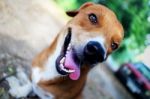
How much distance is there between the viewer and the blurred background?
6.57ft

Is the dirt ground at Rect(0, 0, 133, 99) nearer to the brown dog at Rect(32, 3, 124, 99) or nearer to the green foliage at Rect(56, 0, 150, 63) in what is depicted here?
the green foliage at Rect(56, 0, 150, 63)

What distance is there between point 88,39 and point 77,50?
53 millimetres

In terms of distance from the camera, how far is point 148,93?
214cm

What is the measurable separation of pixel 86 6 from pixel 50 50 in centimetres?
22

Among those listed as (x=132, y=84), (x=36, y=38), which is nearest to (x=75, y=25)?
(x=36, y=38)

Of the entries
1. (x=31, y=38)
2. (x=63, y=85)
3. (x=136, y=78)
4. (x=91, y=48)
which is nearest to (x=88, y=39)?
(x=91, y=48)

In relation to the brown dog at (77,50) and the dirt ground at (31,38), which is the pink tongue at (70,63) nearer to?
the brown dog at (77,50)

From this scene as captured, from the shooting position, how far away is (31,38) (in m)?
2.04

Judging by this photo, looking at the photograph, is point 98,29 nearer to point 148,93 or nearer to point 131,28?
point 131,28

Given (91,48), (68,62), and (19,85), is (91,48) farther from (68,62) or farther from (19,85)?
(19,85)

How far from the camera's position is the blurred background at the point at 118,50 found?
2.00m

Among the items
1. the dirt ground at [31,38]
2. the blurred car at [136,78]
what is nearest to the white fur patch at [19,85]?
the dirt ground at [31,38]

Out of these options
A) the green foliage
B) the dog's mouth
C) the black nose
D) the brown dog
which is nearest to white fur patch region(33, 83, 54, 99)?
the brown dog

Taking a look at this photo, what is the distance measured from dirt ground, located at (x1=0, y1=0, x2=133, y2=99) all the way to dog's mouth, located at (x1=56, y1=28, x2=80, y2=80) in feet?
1.30
